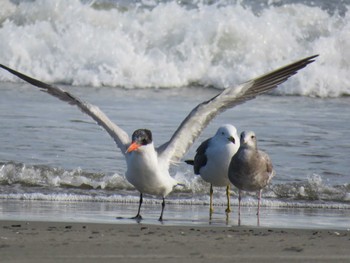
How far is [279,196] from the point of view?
9227 millimetres

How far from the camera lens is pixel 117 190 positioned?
30.5 ft

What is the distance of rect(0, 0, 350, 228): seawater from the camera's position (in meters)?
9.38

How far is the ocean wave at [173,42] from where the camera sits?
17297 millimetres

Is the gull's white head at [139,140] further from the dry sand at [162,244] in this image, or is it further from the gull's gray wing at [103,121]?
the dry sand at [162,244]

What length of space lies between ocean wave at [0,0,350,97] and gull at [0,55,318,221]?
7.45 meters

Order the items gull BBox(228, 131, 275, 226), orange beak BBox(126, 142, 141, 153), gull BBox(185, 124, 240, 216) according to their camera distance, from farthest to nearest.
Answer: gull BBox(185, 124, 240, 216)
gull BBox(228, 131, 275, 226)
orange beak BBox(126, 142, 141, 153)

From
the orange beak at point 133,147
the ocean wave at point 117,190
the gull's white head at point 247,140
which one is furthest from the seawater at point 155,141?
the orange beak at point 133,147

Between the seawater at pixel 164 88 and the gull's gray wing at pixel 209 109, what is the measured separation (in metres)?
0.67

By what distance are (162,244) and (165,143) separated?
2757 millimetres

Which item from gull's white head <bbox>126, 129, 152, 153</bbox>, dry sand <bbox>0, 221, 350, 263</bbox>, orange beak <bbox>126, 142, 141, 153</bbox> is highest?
gull's white head <bbox>126, 129, 152, 153</bbox>

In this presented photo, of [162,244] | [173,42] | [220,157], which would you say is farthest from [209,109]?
[173,42]

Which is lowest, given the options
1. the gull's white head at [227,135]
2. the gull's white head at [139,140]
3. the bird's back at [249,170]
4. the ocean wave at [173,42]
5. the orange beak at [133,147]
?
the bird's back at [249,170]

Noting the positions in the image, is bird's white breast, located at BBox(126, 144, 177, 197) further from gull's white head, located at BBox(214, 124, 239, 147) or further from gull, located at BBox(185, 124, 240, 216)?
gull's white head, located at BBox(214, 124, 239, 147)

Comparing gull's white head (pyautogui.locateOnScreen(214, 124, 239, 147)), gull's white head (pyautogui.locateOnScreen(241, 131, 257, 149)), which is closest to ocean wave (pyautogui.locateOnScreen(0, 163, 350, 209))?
gull's white head (pyautogui.locateOnScreen(214, 124, 239, 147))
